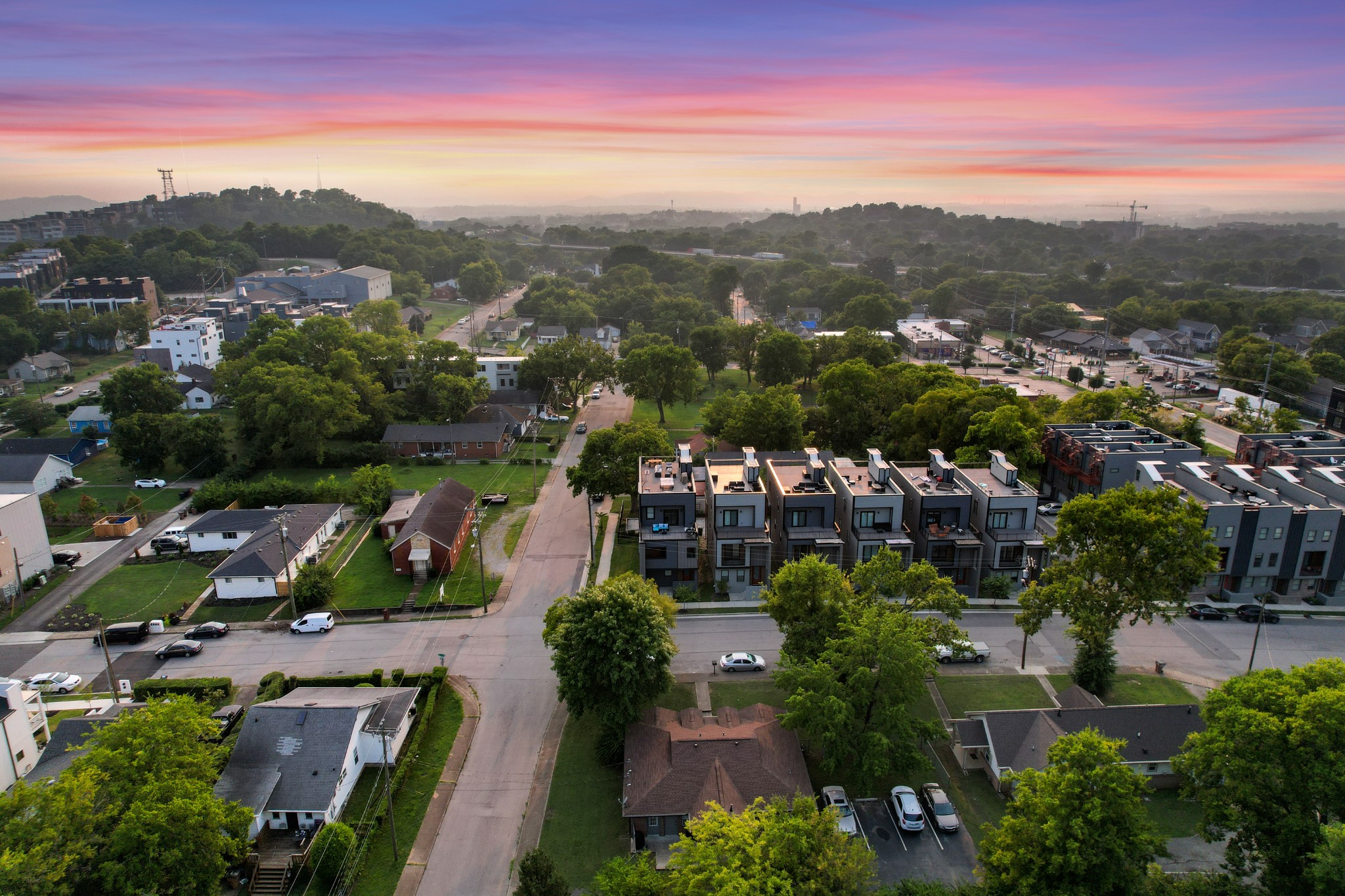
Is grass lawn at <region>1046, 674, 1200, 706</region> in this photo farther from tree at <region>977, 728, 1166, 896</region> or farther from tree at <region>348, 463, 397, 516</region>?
tree at <region>348, 463, 397, 516</region>

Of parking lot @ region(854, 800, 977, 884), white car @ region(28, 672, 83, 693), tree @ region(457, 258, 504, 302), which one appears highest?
tree @ region(457, 258, 504, 302)

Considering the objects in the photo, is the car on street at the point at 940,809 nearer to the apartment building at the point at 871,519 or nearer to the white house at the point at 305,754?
the apartment building at the point at 871,519

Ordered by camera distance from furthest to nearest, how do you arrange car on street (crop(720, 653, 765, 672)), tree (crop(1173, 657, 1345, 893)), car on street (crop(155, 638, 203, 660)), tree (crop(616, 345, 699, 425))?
tree (crop(616, 345, 699, 425)) → car on street (crop(155, 638, 203, 660)) → car on street (crop(720, 653, 765, 672)) → tree (crop(1173, 657, 1345, 893))

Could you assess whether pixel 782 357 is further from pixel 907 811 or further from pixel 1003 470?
pixel 907 811

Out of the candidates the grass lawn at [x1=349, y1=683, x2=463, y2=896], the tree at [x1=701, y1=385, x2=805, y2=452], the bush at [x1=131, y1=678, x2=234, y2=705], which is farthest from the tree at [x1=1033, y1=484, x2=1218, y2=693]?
the bush at [x1=131, y1=678, x2=234, y2=705]

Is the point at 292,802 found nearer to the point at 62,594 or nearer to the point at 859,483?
the point at 62,594

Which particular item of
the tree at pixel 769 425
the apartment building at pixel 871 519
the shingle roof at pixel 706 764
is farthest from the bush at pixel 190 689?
the tree at pixel 769 425

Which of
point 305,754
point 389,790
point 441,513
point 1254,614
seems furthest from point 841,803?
point 441,513
